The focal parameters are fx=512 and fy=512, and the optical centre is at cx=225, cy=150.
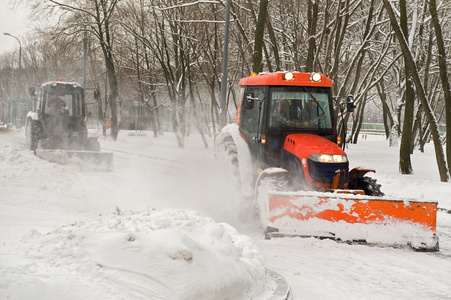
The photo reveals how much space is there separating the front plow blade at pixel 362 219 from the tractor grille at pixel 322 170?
469 mm

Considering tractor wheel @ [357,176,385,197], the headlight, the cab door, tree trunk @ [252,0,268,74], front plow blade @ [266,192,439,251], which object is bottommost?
front plow blade @ [266,192,439,251]

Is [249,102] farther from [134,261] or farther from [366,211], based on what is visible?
[134,261]

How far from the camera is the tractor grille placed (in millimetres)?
7758

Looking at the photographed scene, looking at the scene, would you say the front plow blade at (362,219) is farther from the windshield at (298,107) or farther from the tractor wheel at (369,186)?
the windshield at (298,107)

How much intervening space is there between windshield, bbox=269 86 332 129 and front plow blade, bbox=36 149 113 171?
22.4ft

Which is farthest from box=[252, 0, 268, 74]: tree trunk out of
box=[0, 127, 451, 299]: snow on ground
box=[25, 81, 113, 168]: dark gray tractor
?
box=[0, 127, 451, 299]: snow on ground

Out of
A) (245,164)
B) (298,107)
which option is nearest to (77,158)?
(245,164)

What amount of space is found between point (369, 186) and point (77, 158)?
27.6ft

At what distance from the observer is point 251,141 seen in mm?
9273

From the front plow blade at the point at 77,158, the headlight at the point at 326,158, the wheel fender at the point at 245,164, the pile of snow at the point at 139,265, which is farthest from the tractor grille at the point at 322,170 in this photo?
the front plow blade at the point at 77,158

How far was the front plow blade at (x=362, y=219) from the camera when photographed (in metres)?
7.35

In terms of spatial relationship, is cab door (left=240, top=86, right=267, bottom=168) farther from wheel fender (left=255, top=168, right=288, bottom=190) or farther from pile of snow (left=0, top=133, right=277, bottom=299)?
pile of snow (left=0, top=133, right=277, bottom=299)

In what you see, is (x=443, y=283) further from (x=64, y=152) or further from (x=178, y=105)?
(x=178, y=105)

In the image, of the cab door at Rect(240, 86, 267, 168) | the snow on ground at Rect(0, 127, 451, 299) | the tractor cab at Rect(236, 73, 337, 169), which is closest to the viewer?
the snow on ground at Rect(0, 127, 451, 299)
